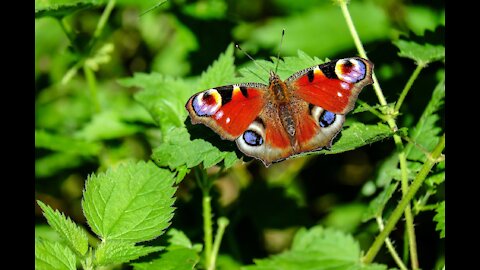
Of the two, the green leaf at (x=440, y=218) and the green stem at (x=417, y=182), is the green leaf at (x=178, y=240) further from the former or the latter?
the green leaf at (x=440, y=218)

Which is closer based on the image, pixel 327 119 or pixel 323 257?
pixel 327 119

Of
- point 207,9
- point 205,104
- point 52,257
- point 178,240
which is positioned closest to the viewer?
point 52,257

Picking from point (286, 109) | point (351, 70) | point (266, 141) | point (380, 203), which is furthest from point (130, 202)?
point (380, 203)

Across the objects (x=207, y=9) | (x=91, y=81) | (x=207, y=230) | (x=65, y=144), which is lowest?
(x=207, y=230)

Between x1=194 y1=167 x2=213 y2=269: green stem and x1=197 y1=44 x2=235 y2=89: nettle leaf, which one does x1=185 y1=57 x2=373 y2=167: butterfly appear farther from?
x1=194 y1=167 x2=213 y2=269: green stem

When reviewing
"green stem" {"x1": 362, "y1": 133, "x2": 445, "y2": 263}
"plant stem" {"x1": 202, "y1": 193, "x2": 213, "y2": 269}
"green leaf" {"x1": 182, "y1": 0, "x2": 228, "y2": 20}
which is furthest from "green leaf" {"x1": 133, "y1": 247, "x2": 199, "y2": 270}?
"green leaf" {"x1": 182, "y1": 0, "x2": 228, "y2": 20}

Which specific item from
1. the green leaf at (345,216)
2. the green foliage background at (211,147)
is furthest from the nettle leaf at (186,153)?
the green leaf at (345,216)

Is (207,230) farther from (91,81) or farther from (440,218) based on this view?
(91,81)
